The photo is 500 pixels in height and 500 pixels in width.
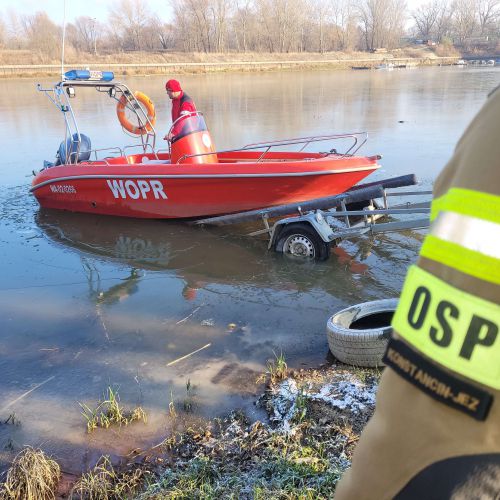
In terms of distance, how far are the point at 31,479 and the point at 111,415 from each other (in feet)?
2.26

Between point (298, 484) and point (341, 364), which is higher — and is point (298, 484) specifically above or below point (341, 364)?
above

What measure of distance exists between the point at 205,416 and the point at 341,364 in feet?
3.69

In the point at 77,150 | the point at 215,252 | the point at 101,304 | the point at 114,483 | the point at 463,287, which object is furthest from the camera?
the point at 77,150

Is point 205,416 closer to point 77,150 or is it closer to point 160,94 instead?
point 77,150

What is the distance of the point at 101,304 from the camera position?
5.08 m

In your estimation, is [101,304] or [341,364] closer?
[341,364]

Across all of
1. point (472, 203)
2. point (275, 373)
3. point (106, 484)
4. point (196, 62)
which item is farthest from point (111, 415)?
point (196, 62)

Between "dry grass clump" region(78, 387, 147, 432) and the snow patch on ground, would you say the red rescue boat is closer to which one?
the snow patch on ground

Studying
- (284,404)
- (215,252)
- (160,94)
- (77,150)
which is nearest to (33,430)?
(284,404)

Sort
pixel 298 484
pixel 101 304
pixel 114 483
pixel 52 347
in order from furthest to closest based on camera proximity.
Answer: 1. pixel 101 304
2. pixel 52 347
3. pixel 114 483
4. pixel 298 484

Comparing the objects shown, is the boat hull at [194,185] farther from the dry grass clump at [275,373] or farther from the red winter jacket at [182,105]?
the dry grass clump at [275,373]

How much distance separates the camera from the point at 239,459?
274 cm

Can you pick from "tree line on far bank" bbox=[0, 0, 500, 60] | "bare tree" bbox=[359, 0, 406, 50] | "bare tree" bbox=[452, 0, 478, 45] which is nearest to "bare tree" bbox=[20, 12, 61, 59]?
"tree line on far bank" bbox=[0, 0, 500, 60]

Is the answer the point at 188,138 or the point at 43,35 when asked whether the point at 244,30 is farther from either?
the point at 188,138
